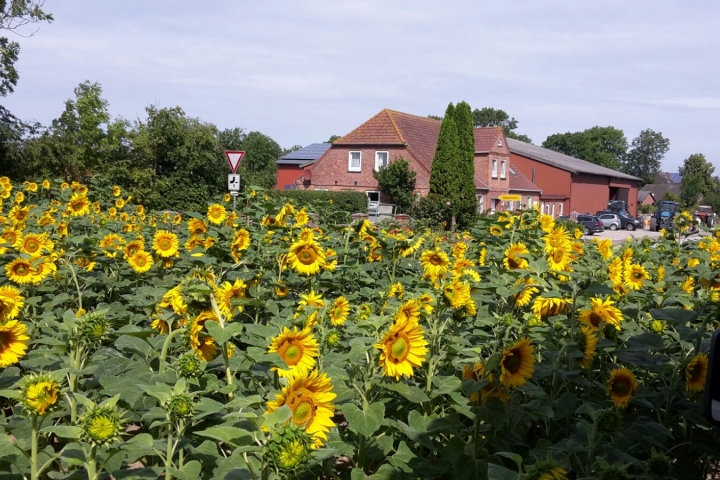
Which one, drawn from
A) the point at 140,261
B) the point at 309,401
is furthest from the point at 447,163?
the point at 309,401

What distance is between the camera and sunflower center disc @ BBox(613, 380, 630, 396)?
2.68m

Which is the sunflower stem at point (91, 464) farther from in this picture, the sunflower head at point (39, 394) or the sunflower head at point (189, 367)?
the sunflower head at point (189, 367)

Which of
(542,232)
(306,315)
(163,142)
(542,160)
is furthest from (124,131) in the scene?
(542,160)

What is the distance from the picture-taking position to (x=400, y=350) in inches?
85.0

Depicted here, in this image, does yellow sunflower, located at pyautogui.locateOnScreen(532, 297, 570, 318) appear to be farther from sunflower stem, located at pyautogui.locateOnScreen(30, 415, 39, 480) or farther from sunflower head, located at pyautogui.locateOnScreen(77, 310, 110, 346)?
sunflower stem, located at pyautogui.locateOnScreen(30, 415, 39, 480)

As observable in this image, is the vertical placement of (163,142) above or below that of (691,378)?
above

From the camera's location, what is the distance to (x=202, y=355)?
93.1 inches

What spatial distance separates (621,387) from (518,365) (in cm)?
71

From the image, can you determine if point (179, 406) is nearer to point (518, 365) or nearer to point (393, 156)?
point (518, 365)

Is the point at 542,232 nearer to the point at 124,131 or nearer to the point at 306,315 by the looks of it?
the point at 306,315

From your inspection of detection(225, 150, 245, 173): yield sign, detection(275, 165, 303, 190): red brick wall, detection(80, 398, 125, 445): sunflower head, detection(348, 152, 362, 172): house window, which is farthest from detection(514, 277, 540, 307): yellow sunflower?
detection(275, 165, 303, 190): red brick wall

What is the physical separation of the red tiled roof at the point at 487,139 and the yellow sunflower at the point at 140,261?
116ft

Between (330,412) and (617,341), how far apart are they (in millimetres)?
2028

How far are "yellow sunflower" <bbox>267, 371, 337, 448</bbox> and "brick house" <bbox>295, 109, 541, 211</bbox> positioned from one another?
3223cm
